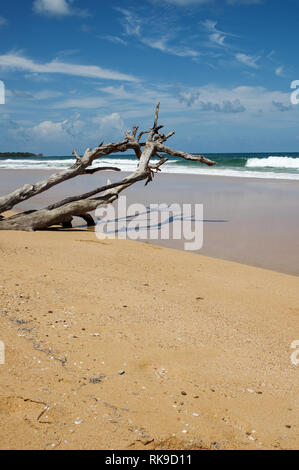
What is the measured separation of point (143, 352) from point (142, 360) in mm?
99

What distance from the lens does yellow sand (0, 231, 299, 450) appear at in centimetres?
194

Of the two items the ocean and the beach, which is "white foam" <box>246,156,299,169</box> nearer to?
the ocean

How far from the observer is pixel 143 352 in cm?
267

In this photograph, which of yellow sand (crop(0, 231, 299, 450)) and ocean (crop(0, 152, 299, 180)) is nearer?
yellow sand (crop(0, 231, 299, 450))

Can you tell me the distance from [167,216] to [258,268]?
4.57 m

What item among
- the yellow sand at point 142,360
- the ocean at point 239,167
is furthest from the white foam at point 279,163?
the yellow sand at point 142,360

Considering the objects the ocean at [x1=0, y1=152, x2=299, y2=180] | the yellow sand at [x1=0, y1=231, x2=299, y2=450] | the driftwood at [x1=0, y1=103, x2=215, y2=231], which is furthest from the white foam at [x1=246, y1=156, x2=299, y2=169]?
the yellow sand at [x1=0, y1=231, x2=299, y2=450]

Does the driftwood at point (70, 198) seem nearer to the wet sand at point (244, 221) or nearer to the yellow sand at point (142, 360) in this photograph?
the wet sand at point (244, 221)

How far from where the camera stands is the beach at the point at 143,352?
1954 mm

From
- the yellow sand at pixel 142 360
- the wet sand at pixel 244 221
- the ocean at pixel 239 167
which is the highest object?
the ocean at pixel 239 167

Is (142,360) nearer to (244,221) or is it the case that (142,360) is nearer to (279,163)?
(244,221)

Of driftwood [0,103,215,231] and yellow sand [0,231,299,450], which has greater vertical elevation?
driftwood [0,103,215,231]

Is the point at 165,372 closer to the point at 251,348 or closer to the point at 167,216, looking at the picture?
the point at 251,348
